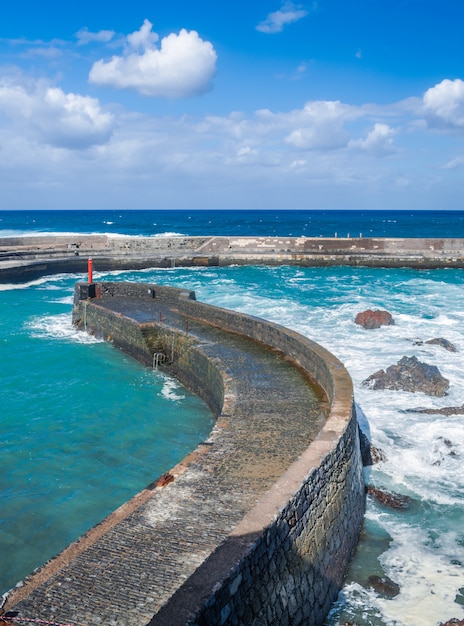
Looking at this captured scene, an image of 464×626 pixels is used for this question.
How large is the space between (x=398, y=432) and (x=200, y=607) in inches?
273

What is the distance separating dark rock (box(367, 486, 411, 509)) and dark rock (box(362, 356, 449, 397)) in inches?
179

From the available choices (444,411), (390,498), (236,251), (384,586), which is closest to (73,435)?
(390,498)

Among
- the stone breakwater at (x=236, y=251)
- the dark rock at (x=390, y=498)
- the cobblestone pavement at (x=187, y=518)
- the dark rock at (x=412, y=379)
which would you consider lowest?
the dark rock at (x=390, y=498)

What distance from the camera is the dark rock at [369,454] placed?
8539mm

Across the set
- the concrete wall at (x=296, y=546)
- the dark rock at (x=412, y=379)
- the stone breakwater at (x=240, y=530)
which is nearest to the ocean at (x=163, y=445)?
the dark rock at (x=412, y=379)

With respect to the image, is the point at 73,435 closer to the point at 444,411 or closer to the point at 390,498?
the point at 390,498

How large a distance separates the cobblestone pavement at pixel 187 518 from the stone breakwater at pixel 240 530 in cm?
1

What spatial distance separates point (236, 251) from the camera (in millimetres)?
36375

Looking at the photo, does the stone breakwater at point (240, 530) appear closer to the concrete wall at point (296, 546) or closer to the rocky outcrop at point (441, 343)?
the concrete wall at point (296, 546)

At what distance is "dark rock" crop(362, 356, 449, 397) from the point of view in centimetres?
1182

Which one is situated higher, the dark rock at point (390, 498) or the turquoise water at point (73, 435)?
the turquoise water at point (73, 435)

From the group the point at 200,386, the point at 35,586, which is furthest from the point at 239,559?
the point at 200,386

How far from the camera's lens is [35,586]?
14.3 ft

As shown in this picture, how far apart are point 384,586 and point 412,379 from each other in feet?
22.3
